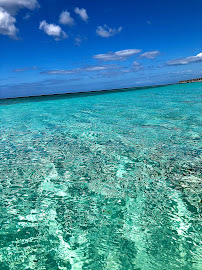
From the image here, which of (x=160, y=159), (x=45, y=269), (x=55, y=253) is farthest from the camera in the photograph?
(x=160, y=159)

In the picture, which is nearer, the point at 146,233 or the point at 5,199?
the point at 146,233

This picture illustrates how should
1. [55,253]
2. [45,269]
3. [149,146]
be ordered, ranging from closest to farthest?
[45,269] < [55,253] < [149,146]

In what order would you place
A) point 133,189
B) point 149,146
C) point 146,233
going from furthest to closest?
1. point 149,146
2. point 133,189
3. point 146,233

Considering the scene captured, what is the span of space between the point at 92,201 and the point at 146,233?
1023 mm

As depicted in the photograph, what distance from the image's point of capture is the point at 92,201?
10.4ft

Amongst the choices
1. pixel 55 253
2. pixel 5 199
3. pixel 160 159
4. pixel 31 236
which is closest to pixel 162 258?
pixel 55 253

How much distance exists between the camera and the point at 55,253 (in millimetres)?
2176

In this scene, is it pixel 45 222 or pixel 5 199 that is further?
pixel 5 199

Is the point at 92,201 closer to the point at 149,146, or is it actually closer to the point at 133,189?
the point at 133,189

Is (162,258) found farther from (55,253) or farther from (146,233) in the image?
(55,253)

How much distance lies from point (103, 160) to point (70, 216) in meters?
2.27

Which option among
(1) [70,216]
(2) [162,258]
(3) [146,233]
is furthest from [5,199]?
(2) [162,258]

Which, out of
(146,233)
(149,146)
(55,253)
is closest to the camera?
(55,253)

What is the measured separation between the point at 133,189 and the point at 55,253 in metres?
1.66
